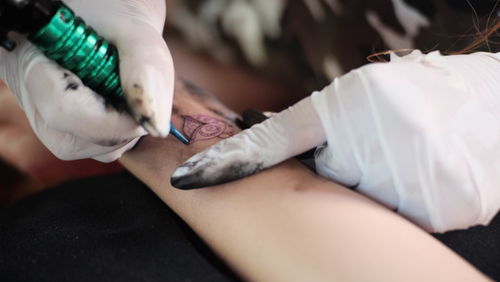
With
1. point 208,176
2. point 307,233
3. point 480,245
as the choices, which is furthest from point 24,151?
point 480,245

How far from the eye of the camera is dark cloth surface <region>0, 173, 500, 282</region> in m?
0.53

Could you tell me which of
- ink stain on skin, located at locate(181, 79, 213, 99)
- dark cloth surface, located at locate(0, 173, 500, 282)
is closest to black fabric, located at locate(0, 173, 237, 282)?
dark cloth surface, located at locate(0, 173, 500, 282)

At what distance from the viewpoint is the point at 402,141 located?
1.60ft

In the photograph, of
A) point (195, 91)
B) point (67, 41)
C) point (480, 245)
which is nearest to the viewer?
point (67, 41)

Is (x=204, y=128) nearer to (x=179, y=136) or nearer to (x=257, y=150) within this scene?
(x=179, y=136)

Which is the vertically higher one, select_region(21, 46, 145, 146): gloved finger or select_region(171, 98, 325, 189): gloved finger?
select_region(21, 46, 145, 146): gloved finger

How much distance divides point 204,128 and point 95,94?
0.70ft

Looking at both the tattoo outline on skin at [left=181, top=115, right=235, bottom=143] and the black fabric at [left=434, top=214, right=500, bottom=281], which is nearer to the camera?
the black fabric at [left=434, top=214, right=500, bottom=281]

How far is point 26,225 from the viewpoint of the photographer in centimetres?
63

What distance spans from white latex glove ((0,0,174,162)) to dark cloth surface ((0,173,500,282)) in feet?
0.33

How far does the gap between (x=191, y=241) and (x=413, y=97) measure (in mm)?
344

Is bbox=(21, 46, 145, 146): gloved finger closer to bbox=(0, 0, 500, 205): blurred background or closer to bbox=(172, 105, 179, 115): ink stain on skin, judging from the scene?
bbox=(172, 105, 179, 115): ink stain on skin

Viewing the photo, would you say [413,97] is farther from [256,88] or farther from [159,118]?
[256,88]

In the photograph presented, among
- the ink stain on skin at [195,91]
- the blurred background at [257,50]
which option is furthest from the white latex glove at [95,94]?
the blurred background at [257,50]
